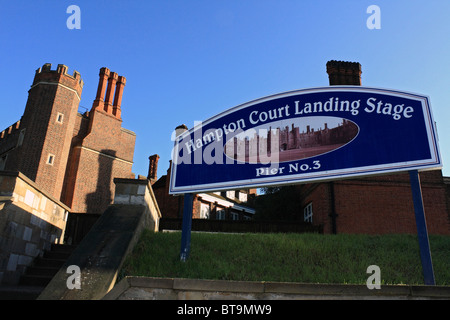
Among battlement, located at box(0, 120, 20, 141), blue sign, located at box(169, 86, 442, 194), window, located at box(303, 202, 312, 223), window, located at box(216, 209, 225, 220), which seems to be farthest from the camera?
window, located at box(216, 209, 225, 220)

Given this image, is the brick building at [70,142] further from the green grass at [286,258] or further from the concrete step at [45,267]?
the green grass at [286,258]

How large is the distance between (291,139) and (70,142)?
23.2 m

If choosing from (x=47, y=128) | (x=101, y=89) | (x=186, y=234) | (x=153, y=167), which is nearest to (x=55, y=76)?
(x=47, y=128)

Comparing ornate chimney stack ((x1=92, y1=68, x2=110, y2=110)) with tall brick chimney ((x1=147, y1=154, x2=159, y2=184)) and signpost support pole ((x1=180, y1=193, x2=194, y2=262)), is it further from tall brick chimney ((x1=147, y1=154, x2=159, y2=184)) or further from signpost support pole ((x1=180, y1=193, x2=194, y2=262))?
signpost support pole ((x1=180, y1=193, x2=194, y2=262))

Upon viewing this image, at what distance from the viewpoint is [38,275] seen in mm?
8219

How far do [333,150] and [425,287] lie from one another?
12.7 feet

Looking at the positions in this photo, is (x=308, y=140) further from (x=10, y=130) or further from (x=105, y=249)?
(x=10, y=130)

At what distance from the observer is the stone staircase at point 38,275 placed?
658 centimetres

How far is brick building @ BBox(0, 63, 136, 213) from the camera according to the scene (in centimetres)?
2470

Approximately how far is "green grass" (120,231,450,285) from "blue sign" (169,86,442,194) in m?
1.56

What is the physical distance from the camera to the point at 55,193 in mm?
24125

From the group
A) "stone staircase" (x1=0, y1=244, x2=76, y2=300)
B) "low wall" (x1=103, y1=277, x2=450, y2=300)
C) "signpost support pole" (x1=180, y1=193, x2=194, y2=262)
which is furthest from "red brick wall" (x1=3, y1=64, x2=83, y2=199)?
"low wall" (x1=103, y1=277, x2=450, y2=300)
